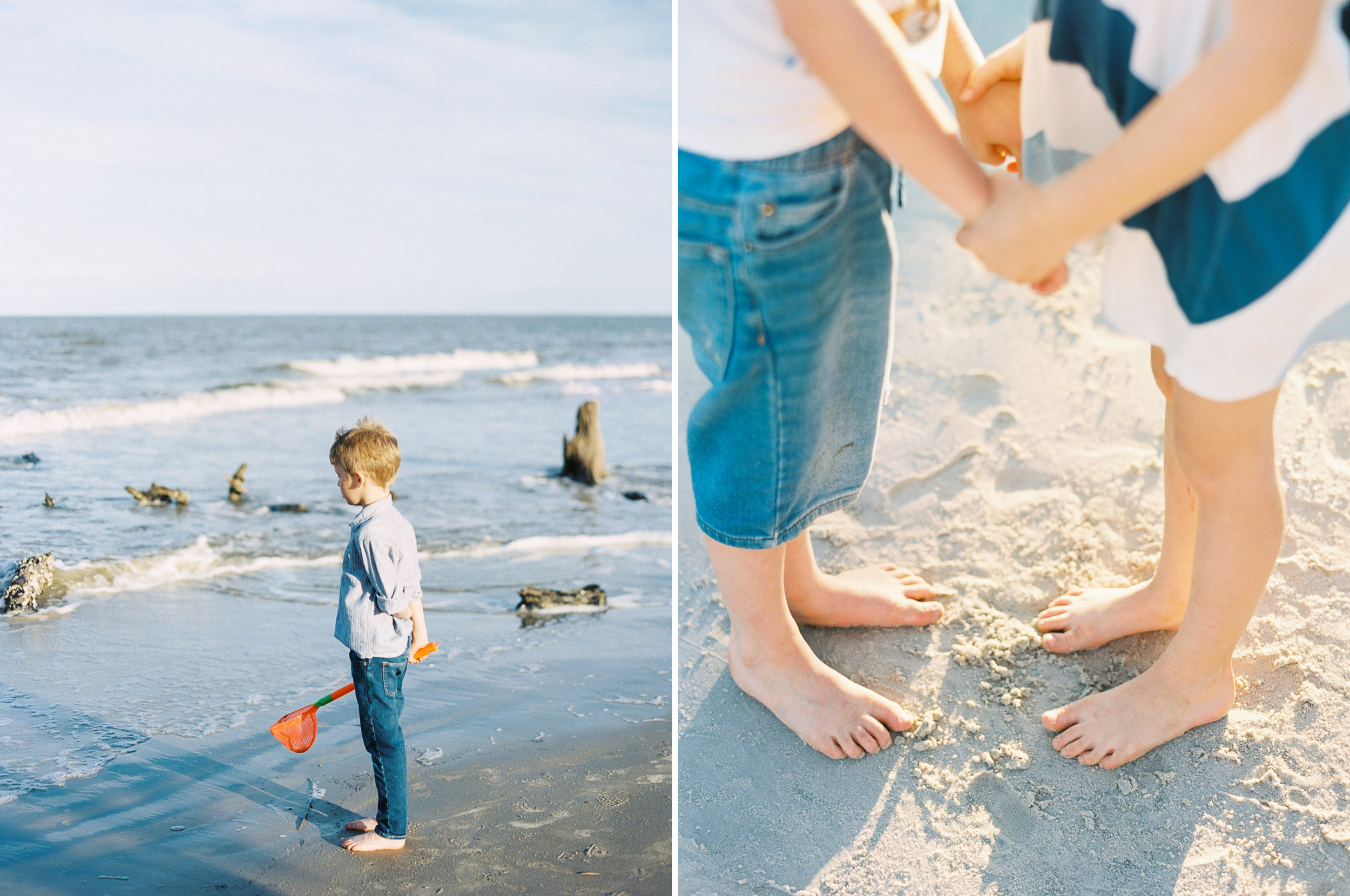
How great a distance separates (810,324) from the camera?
3.47 feet

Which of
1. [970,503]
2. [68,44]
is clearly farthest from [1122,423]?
[68,44]

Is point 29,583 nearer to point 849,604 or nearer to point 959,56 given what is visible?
point 849,604

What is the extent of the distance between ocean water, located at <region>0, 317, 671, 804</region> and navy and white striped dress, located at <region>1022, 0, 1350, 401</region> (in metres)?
1.38

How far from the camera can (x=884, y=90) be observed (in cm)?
83

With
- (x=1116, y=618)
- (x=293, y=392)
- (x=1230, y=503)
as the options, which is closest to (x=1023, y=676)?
(x=1116, y=618)

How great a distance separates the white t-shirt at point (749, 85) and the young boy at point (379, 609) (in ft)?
2.49

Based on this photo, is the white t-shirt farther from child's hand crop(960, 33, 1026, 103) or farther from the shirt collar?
the shirt collar

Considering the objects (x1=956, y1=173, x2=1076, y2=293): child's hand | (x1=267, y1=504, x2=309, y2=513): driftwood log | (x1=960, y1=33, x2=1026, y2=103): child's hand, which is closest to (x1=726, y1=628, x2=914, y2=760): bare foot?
(x1=956, y1=173, x2=1076, y2=293): child's hand

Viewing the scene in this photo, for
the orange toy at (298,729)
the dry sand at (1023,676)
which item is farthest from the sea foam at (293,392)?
the dry sand at (1023,676)

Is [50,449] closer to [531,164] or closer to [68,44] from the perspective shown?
[68,44]

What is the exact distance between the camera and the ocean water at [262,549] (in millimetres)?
2029

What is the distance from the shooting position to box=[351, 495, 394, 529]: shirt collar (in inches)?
56.2

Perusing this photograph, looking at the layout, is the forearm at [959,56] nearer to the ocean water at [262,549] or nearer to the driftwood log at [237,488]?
the ocean water at [262,549]

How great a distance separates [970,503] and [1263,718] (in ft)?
1.94
